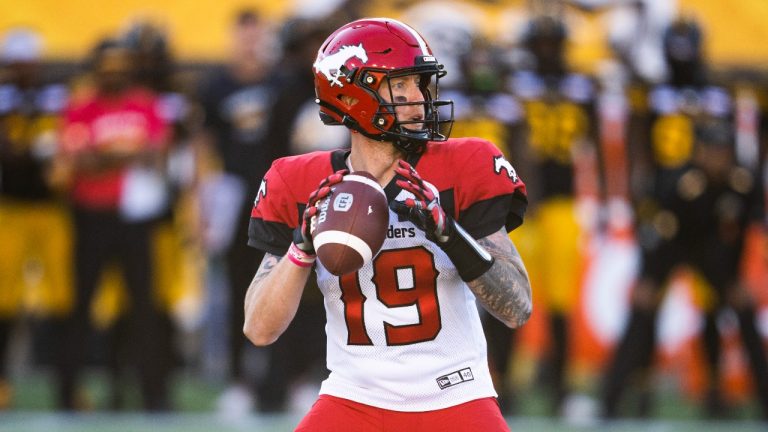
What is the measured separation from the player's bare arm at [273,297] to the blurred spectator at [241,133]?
13.5ft

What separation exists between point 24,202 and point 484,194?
526cm

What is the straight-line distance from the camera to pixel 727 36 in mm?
10602

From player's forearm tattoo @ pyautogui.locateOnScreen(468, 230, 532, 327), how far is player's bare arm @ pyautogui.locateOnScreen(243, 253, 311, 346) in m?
0.44

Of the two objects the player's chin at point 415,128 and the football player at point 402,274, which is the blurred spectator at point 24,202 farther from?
the player's chin at point 415,128

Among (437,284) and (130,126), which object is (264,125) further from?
(437,284)

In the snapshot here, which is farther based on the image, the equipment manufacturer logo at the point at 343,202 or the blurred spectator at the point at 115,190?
the blurred spectator at the point at 115,190

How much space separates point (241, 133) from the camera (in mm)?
8586

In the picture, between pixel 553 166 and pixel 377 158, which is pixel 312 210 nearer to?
pixel 377 158

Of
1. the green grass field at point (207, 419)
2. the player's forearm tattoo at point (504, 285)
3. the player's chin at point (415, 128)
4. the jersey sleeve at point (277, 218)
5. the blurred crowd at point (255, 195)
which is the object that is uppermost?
the player's chin at point (415, 128)

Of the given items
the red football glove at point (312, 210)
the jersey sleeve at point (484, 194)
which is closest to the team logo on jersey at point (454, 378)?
the jersey sleeve at point (484, 194)

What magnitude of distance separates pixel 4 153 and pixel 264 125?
5.12ft

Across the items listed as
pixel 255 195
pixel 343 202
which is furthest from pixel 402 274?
pixel 255 195

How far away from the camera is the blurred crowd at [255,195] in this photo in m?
7.98

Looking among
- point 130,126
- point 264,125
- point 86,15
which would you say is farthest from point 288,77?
point 86,15
